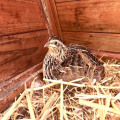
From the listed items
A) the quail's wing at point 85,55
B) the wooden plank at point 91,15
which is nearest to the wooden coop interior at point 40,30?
the wooden plank at point 91,15

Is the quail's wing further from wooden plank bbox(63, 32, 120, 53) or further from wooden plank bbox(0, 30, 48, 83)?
wooden plank bbox(0, 30, 48, 83)

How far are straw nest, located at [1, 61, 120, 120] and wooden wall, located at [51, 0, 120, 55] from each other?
61 centimetres

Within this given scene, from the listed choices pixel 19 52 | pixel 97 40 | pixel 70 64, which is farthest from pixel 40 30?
pixel 97 40

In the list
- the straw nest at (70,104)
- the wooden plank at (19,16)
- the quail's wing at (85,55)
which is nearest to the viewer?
the straw nest at (70,104)

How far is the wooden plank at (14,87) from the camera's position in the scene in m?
1.46

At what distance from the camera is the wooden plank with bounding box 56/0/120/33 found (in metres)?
1.64

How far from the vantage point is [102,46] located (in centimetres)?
205

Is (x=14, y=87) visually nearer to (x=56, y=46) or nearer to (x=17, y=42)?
(x=17, y=42)

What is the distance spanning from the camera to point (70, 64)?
1578mm

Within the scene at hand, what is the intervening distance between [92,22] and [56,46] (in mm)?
682

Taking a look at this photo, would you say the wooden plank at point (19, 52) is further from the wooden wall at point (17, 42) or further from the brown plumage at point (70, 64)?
the brown plumage at point (70, 64)

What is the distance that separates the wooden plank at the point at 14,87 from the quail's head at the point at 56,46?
46 centimetres

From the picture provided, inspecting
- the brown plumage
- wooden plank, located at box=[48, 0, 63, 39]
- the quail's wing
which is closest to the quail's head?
the brown plumage

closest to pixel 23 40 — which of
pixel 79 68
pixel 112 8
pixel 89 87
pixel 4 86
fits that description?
pixel 4 86
